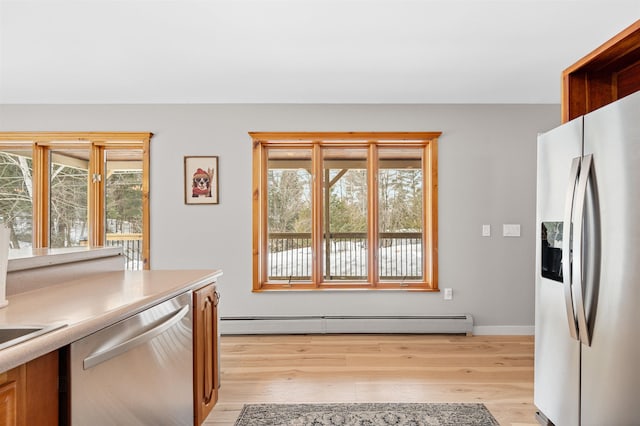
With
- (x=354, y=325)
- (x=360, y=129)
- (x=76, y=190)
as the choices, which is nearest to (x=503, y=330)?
(x=354, y=325)

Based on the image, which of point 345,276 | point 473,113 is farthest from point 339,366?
point 473,113

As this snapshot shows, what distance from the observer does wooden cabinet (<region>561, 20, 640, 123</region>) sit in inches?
72.6

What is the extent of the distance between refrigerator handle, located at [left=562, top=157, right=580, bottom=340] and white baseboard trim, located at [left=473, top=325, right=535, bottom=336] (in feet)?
7.19

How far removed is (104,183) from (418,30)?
11.5 feet

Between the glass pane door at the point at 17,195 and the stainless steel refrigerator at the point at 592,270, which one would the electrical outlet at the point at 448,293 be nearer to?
the stainless steel refrigerator at the point at 592,270

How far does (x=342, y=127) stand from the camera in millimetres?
3816

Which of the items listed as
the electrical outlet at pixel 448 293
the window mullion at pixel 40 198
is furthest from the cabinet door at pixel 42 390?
the window mullion at pixel 40 198

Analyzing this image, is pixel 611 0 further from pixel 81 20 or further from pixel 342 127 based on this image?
pixel 81 20

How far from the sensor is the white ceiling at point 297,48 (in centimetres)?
215

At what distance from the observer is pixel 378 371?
2.88 meters

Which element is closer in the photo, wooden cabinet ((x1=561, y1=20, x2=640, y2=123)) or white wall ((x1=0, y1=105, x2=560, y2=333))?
wooden cabinet ((x1=561, y1=20, x2=640, y2=123))

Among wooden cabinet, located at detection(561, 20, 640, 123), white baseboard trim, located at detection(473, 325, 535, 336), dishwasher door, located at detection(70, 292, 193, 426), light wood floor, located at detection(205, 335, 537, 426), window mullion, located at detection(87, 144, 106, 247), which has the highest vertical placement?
wooden cabinet, located at detection(561, 20, 640, 123)

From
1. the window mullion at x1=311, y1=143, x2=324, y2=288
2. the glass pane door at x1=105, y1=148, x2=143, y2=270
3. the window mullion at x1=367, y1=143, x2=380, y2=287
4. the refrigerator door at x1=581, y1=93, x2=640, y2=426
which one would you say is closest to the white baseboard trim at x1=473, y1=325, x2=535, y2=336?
the window mullion at x1=367, y1=143, x2=380, y2=287

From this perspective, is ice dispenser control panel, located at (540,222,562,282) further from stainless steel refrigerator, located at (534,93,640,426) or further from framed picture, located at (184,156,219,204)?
framed picture, located at (184,156,219,204)
